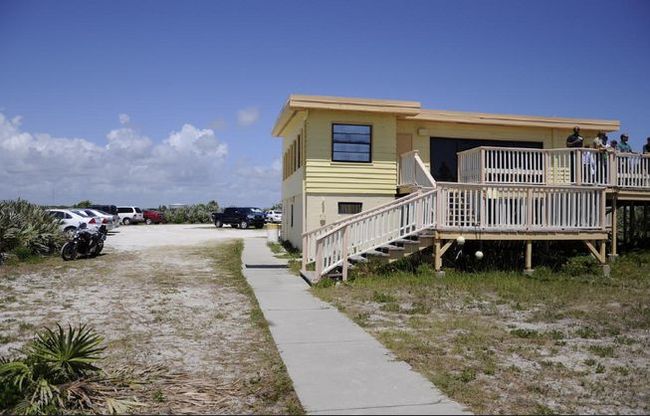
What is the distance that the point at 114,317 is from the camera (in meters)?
8.94

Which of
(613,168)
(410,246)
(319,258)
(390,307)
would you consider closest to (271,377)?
(390,307)

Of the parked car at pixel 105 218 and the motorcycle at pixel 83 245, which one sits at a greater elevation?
the parked car at pixel 105 218

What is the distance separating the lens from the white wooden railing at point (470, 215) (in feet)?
42.6

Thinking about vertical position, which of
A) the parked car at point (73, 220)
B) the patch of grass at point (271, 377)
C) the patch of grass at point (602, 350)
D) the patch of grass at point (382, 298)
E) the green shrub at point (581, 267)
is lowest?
the patch of grass at point (271, 377)

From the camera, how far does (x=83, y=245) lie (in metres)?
18.2

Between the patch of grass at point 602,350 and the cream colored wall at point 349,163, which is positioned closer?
the patch of grass at point 602,350

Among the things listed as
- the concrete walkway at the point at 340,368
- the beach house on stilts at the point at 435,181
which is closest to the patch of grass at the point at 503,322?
the concrete walkway at the point at 340,368

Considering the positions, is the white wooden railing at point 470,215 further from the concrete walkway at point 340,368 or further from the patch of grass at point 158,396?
the patch of grass at point 158,396

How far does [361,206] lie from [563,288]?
7.32 metres

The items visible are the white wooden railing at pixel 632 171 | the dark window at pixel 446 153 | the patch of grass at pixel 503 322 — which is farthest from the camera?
the dark window at pixel 446 153

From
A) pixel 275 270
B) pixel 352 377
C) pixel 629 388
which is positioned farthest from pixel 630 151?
pixel 352 377

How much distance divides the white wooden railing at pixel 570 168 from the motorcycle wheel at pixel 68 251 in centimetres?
1254

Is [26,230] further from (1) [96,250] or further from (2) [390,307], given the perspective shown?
(2) [390,307]

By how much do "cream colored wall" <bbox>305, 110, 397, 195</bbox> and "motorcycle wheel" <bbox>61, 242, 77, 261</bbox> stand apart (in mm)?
7776
